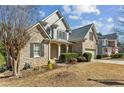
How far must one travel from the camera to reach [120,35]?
49.0ft

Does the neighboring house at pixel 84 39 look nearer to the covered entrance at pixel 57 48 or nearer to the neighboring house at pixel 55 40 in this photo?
the neighboring house at pixel 55 40

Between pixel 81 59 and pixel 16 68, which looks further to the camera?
pixel 81 59

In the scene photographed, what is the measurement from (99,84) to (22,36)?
6.21 meters

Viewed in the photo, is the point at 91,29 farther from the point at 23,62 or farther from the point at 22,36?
the point at 22,36

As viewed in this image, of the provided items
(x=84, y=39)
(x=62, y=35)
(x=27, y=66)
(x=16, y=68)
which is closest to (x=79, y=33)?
(x=84, y=39)

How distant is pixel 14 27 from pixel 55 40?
28.3 feet

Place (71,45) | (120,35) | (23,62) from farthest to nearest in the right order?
1. (71,45)
2. (23,62)
3. (120,35)

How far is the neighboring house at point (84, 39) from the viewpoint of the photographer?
23578 millimetres

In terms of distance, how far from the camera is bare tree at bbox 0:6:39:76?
13.0m

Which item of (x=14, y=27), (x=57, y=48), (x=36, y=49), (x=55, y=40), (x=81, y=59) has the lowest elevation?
(x=81, y=59)

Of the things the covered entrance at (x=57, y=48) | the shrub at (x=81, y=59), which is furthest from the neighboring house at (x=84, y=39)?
the shrub at (x=81, y=59)

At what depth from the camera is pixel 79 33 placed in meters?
24.8

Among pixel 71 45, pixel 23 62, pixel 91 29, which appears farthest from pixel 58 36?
pixel 23 62

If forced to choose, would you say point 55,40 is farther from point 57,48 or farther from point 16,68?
point 16,68
